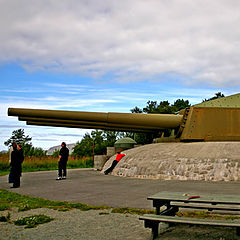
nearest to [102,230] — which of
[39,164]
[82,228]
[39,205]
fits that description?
[82,228]

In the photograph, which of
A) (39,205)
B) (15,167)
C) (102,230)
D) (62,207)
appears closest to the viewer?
(102,230)

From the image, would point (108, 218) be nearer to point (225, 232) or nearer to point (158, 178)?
point (225, 232)

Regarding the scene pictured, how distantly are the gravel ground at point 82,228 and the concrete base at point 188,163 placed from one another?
→ 537cm

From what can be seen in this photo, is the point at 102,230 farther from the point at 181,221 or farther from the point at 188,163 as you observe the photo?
the point at 188,163

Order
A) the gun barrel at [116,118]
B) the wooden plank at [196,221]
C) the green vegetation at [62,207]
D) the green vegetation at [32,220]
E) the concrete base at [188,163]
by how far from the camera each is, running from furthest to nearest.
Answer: the gun barrel at [116,118] → the concrete base at [188,163] → the green vegetation at [62,207] → the green vegetation at [32,220] → the wooden plank at [196,221]

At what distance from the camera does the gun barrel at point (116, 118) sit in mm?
11812

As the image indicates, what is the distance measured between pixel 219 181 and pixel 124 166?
11.8ft

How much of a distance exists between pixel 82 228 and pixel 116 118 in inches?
323

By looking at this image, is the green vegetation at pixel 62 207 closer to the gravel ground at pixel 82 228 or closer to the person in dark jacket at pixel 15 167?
the gravel ground at pixel 82 228

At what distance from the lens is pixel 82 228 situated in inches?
161

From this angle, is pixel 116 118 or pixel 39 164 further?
pixel 39 164

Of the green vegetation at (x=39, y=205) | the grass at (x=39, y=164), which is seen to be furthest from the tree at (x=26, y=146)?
the green vegetation at (x=39, y=205)

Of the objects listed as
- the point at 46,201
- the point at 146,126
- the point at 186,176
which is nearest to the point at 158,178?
the point at 186,176

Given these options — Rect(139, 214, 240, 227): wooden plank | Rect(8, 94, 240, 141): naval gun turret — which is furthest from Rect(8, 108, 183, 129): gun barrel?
Rect(139, 214, 240, 227): wooden plank
